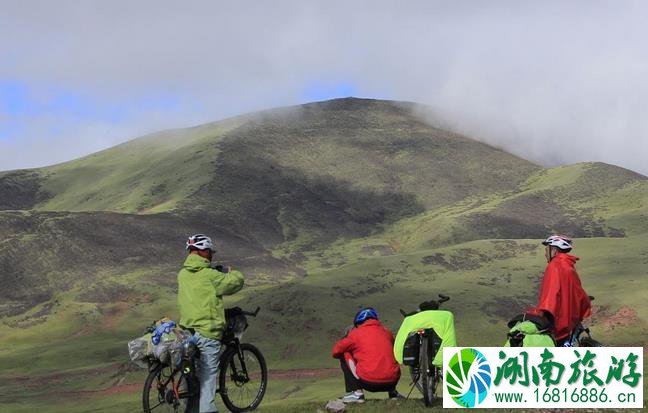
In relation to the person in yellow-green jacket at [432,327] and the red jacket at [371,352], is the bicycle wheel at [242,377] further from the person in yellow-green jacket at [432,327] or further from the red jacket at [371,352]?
the person in yellow-green jacket at [432,327]

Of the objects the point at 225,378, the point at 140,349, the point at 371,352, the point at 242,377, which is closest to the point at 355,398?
the point at 371,352

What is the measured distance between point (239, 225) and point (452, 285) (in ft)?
380

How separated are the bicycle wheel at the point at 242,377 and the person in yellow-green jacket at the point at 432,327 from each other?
281cm

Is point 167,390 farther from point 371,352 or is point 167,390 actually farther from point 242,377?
point 371,352

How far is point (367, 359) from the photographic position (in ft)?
53.3

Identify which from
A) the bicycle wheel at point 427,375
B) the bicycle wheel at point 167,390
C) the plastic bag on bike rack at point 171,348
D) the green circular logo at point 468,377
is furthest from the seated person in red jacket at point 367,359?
the plastic bag on bike rack at point 171,348

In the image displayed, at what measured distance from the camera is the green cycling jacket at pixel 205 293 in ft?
45.8

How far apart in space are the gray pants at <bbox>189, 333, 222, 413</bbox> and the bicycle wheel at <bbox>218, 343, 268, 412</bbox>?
2.14 feet

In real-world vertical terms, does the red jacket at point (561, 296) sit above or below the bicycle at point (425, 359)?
above

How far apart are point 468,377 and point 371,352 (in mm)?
3238

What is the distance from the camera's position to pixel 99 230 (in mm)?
164375

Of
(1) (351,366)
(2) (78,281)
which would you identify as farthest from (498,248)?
(1) (351,366)

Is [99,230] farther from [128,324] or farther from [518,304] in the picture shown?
[518,304]

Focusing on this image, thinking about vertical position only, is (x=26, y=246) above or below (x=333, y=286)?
above
